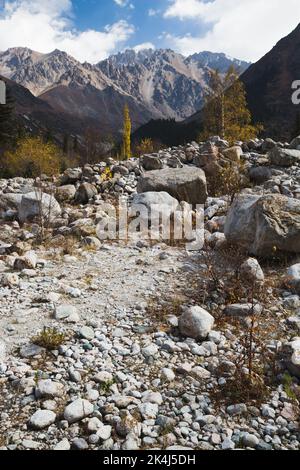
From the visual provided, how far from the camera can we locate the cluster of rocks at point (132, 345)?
374cm

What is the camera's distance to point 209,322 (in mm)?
5434

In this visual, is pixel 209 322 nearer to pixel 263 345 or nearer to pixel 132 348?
pixel 263 345

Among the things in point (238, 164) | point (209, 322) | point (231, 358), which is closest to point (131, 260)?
point (209, 322)

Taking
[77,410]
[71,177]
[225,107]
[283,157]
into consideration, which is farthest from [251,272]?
[225,107]

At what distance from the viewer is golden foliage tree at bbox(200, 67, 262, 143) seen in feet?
95.9

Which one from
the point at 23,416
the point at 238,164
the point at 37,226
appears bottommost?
the point at 23,416

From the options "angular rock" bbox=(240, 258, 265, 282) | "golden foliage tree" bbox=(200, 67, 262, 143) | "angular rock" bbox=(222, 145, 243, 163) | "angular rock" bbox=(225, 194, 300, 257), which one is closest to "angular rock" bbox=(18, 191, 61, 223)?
"angular rock" bbox=(225, 194, 300, 257)

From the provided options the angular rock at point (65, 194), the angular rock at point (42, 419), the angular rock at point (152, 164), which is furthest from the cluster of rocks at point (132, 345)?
the angular rock at point (152, 164)

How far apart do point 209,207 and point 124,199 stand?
137 inches

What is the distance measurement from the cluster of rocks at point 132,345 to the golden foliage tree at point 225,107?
69.5 feet

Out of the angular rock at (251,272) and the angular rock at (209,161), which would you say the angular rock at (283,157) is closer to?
the angular rock at (209,161)

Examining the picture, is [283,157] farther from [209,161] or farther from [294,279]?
[294,279]

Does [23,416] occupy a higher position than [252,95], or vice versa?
[252,95]

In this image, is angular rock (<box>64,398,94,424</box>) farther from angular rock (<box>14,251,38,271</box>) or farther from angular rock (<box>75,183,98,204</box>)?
angular rock (<box>75,183,98,204</box>)
